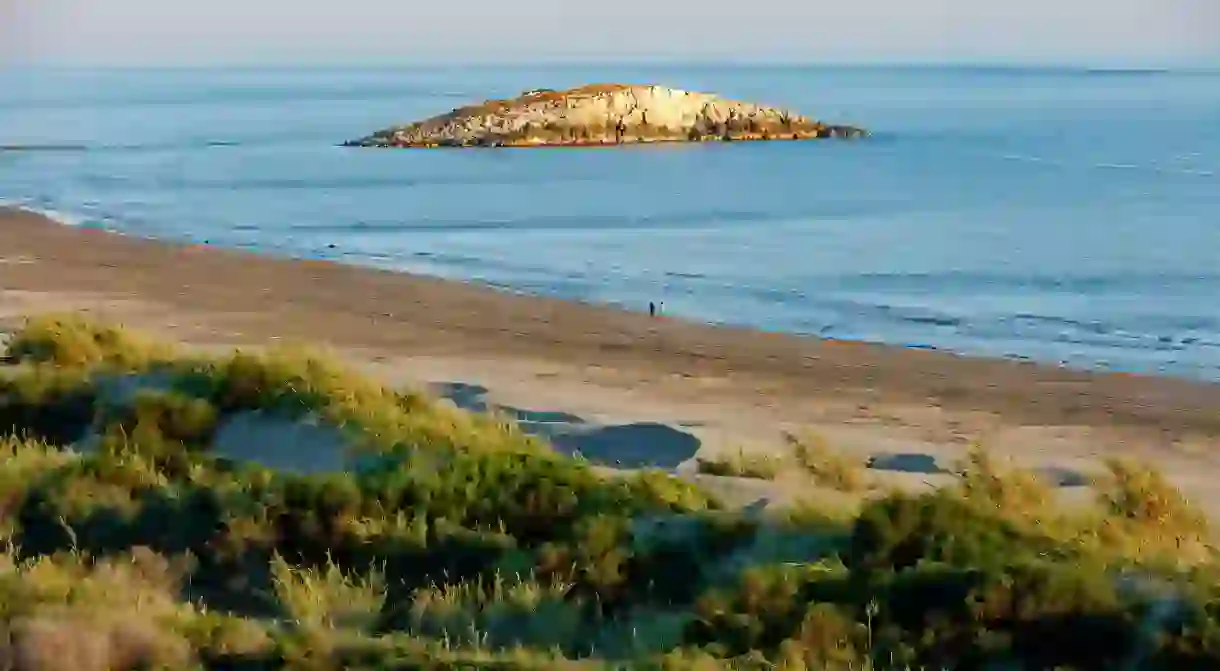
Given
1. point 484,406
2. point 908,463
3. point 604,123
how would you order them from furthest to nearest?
point 604,123
point 484,406
point 908,463

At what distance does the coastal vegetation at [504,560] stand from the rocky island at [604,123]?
201 ft

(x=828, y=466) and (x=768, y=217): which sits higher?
(x=828, y=466)

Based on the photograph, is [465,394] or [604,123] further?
[604,123]

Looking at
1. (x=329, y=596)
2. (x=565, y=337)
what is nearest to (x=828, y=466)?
(x=329, y=596)

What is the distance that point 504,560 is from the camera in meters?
7.60

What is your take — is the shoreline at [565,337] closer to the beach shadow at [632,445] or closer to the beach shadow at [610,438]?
the beach shadow at [610,438]

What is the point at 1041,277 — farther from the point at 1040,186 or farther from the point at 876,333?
the point at 1040,186

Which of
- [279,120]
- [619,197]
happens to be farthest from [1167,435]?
[279,120]

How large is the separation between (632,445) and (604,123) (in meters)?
64.9

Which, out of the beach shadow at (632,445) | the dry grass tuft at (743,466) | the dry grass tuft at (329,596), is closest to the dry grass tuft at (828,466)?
the dry grass tuft at (743,466)

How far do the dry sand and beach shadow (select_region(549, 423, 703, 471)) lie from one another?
0.09 feet

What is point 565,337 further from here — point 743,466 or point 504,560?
point 504,560

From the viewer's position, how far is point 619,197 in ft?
148

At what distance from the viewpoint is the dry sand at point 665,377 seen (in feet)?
41.7
